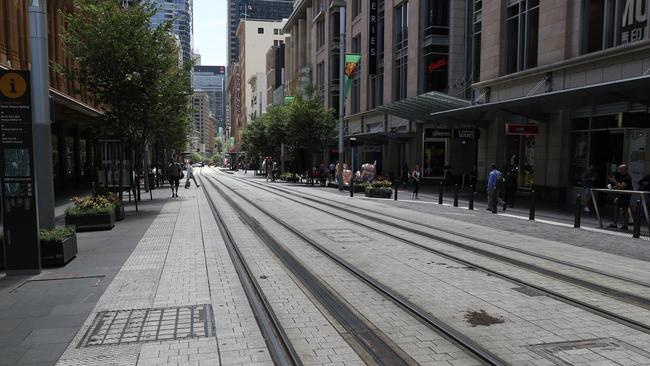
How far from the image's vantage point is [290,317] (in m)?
5.86

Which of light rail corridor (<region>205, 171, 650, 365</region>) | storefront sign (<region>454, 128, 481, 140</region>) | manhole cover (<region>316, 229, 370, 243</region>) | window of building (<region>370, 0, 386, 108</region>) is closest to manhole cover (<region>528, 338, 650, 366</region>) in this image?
light rail corridor (<region>205, 171, 650, 365</region>)

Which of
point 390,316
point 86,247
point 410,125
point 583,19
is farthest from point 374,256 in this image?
point 410,125

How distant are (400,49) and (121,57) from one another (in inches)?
1028

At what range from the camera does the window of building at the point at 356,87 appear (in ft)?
157

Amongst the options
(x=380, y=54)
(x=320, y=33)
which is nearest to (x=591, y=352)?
(x=380, y=54)

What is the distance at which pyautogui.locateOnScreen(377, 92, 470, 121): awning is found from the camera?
88.8 ft

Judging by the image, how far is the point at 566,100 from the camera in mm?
18391

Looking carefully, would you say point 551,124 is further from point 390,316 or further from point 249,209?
point 390,316

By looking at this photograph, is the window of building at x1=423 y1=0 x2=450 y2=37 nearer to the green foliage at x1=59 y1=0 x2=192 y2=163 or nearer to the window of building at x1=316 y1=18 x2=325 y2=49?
the green foliage at x1=59 y1=0 x2=192 y2=163

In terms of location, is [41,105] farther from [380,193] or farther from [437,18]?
[437,18]

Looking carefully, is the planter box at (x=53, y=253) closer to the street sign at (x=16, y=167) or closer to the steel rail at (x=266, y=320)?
the street sign at (x=16, y=167)

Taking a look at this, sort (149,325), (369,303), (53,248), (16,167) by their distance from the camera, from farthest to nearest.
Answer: (53,248)
(16,167)
(369,303)
(149,325)

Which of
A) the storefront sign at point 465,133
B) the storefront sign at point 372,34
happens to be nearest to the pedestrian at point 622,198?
the storefront sign at point 465,133

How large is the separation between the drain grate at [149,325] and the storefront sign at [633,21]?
18.7 meters
